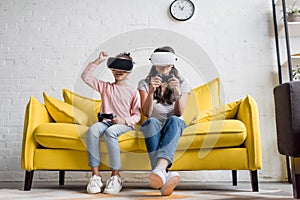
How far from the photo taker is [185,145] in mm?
1833

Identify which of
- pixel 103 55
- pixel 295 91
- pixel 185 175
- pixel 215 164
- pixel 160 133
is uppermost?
pixel 103 55

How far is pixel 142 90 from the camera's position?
1988 mm

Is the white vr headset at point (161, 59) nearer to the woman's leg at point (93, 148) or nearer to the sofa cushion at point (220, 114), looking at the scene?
the sofa cushion at point (220, 114)

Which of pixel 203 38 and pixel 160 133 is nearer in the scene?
pixel 160 133

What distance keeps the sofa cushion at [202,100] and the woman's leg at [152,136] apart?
0.50m

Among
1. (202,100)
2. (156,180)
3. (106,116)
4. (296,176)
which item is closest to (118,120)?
(106,116)

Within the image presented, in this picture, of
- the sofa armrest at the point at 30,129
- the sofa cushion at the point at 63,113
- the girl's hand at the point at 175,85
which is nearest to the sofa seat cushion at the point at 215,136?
the girl's hand at the point at 175,85

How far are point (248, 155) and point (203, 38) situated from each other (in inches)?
51.1

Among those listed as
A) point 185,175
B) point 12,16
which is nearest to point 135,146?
point 185,175

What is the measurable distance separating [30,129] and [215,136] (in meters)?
1.03

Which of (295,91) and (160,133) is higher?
(295,91)

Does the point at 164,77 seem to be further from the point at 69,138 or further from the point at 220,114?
the point at 69,138

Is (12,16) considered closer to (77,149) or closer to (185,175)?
(77,149)

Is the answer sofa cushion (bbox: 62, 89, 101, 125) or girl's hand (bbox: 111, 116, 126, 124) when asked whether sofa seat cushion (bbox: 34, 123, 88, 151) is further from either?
sofa cushion (bbox: 62, 89, 101, 125)
